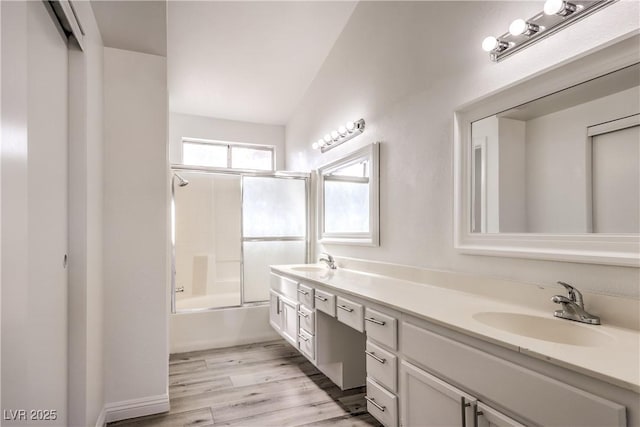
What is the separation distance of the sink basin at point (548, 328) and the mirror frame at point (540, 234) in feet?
0.81

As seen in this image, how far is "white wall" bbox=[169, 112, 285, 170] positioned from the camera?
4.22m

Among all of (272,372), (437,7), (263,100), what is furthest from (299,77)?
(272,372)

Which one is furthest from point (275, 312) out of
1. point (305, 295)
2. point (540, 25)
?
point (540, 25)

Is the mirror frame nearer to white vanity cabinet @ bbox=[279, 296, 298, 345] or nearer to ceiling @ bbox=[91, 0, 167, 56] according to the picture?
white vanity cabinet @ bbox=[279, 296, 298, 345]

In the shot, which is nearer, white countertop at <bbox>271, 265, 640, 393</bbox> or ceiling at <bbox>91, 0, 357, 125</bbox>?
white countertop at <bbox>271, 265, 640, 393</bbox>

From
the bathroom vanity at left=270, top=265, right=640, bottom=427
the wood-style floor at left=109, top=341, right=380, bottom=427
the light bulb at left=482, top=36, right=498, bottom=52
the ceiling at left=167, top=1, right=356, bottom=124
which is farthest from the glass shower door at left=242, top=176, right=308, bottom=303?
the light bulb at left=482, top=36, right=498, bottom=52

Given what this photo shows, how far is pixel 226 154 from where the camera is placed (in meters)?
4.58

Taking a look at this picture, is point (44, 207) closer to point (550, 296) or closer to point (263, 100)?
point (550, 296)

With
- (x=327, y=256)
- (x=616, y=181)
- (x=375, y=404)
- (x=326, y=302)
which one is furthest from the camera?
(x=327, y=256)

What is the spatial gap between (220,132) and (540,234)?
3.86 meters

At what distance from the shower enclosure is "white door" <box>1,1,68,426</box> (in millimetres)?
1995

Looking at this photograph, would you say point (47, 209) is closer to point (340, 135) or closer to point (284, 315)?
point (284, 315)

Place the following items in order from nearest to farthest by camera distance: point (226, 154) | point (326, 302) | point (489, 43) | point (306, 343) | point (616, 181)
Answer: point (616, 181) → point (489, 43) → point (326, 302) → point (306, 343) → point (226, 154)

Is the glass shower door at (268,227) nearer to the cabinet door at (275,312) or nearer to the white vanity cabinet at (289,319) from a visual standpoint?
the cabinet door at (275,312)
